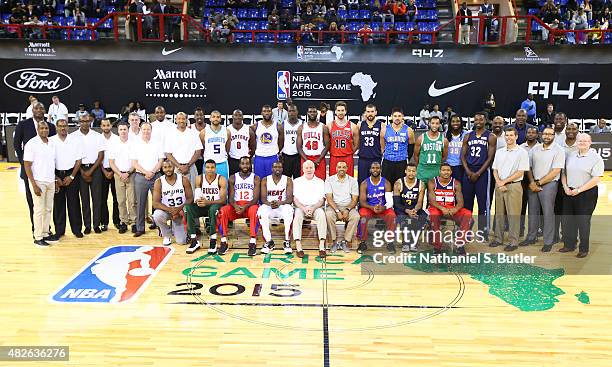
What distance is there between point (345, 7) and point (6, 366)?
47.1 feet

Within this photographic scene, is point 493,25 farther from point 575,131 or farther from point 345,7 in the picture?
point 575,131

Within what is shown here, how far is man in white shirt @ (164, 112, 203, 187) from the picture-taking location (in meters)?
7.63

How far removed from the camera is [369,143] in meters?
7.63

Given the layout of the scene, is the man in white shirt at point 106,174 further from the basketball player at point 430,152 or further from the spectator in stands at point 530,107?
the spectator in stands at point 530,107

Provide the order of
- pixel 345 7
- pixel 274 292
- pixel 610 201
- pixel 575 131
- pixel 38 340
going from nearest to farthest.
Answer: pixel 38 340
pixel 274 292
pixel 575 131
pixel 610 201
pixel 345 7

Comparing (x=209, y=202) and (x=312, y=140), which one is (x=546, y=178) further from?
(x=209, y=202)

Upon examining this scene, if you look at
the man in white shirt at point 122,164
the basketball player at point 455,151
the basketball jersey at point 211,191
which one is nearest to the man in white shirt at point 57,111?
the man in white shirt at point 122,164

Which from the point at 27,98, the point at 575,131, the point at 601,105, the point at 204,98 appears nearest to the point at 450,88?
the point at 601,105

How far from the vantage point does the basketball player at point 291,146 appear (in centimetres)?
795

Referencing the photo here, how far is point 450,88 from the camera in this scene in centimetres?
1448

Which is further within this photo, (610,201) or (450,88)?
(450,88)

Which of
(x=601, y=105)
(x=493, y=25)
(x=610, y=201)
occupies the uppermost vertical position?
(x=493, y=25)

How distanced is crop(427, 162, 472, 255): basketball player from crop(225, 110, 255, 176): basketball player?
2679 mm

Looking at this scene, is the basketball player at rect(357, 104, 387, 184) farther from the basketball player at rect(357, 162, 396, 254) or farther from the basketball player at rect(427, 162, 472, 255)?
the basketball player at rect(427, 162, 472, 255)
